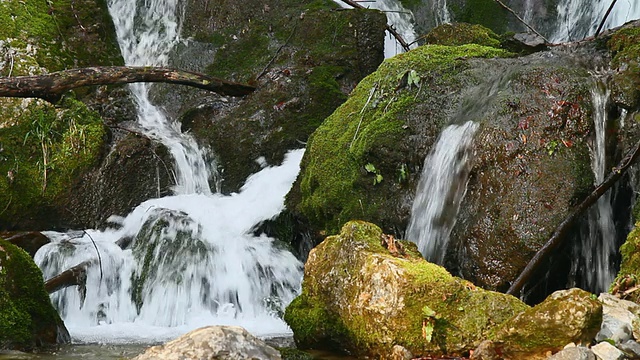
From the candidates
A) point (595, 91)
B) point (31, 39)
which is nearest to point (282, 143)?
point (31, 39)

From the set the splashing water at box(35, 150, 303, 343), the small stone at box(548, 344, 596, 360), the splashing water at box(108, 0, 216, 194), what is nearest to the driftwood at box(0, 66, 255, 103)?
the splashing water at box(108, 0, 216, 194)

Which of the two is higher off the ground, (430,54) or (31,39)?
(31,39)

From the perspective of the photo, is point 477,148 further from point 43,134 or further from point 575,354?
point 43,134

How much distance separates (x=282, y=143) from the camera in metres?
9.55

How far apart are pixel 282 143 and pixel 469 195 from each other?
159 inches

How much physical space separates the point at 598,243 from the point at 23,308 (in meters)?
4.50

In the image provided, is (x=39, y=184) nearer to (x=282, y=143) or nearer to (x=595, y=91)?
(x=282, y=143)

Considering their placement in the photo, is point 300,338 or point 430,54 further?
point 430,54

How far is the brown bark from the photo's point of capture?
6725mm

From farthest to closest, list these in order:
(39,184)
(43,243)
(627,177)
Result: (39,184), (43,243), (627,177)

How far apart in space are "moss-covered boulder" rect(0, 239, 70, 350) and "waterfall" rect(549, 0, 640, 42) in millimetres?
8524

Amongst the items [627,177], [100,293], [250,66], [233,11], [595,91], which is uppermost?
[233,11]

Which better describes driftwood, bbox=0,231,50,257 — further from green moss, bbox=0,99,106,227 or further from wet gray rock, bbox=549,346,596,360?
wet gray rock, bbox=549,346,596,360

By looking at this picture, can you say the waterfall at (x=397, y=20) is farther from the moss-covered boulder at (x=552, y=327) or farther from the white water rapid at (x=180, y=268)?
the moss-covered boulder at (x=552, y=327)
